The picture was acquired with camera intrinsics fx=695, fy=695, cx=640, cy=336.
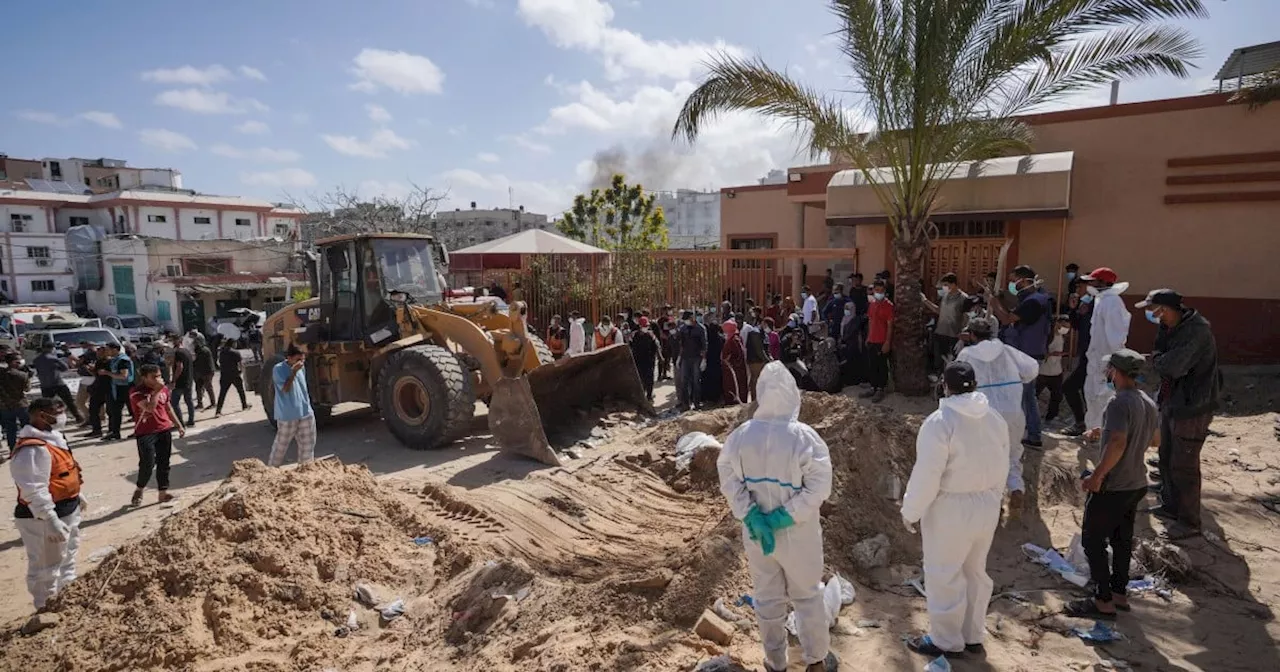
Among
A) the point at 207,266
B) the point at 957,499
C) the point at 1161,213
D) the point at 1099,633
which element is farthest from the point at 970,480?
the point at 207,266

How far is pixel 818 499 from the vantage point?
343 centimetres

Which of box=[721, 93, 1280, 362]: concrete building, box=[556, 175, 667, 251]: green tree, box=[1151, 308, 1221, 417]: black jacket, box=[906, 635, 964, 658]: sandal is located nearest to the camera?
box=[906, 635, 964, 658]: sandal

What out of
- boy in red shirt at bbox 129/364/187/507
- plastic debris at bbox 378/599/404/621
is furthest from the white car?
plastic debris at bbox 378/599/404/621

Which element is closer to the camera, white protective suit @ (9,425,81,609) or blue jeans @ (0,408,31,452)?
white protective suit @ (9,425,81,609)

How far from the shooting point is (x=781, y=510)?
3375mm

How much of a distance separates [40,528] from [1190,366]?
8.19m

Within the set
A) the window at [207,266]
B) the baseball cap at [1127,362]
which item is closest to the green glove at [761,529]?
the baseball cap at [1127,362]

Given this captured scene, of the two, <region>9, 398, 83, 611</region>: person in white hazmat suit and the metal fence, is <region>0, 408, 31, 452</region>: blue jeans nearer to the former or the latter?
<region>9, 398, 83, 611</region>: person in white hazmat suit

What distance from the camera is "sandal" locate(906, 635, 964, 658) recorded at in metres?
3.68

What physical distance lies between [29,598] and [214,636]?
2.17 meters

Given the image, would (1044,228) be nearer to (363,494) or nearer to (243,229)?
(363,494)

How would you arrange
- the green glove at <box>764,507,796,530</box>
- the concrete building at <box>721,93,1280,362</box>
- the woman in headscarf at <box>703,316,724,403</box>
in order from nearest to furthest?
the green glove at <box>764,507,796,530</box>, the woman in headscarf at <box>703,316,724,403</box>, the concrete building at <box>721,93,1280,362</box>

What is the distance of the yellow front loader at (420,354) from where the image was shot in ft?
27.0

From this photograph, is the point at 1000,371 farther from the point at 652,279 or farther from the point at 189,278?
the point at 189,278
